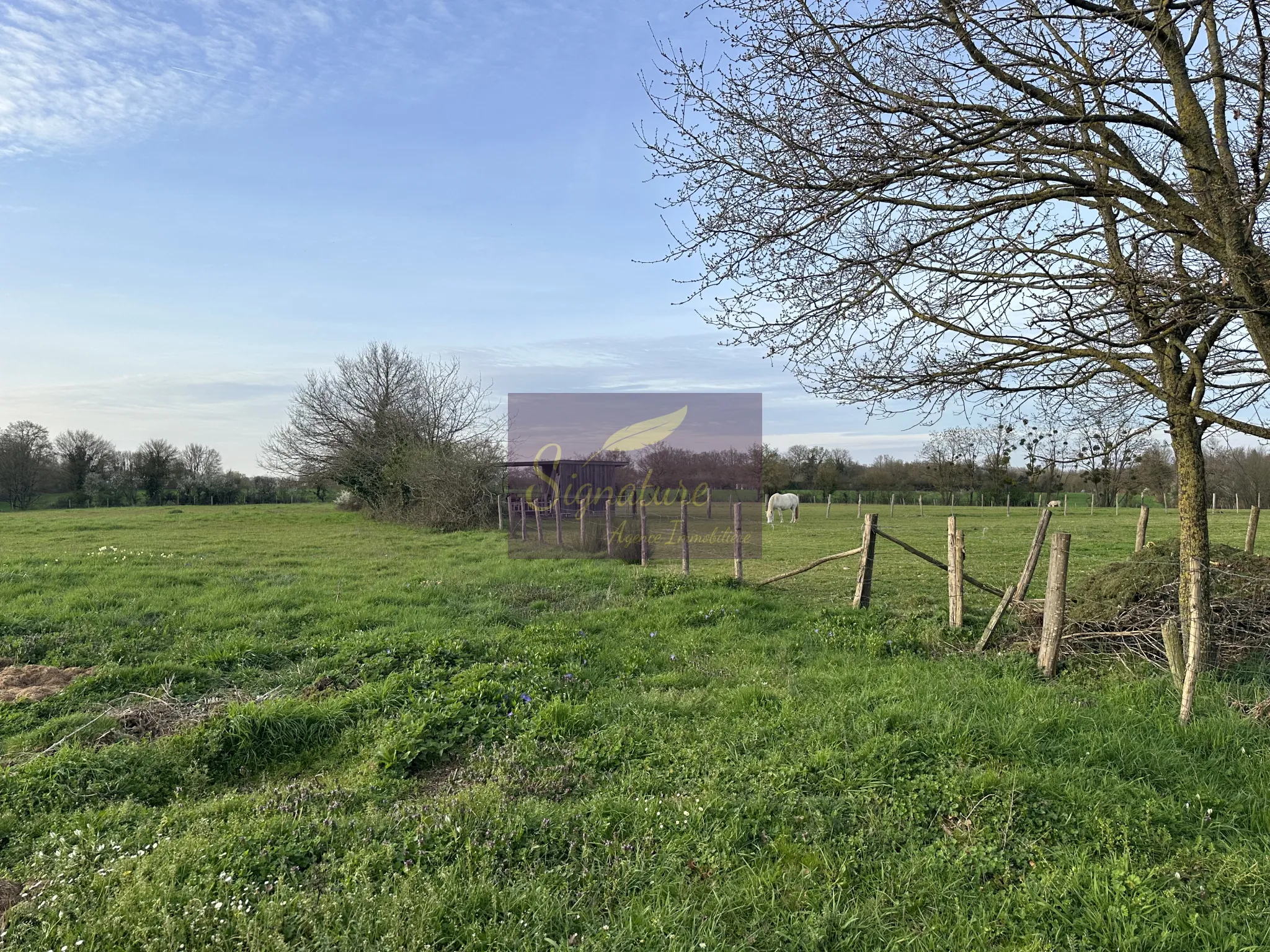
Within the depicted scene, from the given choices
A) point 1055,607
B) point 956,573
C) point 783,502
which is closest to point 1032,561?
point 956,573

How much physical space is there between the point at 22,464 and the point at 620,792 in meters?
60.4

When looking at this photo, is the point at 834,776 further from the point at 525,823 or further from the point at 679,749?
the point at 525,823

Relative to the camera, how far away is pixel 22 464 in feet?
151

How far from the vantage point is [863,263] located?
202 inches

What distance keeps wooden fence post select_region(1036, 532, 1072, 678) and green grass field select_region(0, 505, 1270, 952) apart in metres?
0.26

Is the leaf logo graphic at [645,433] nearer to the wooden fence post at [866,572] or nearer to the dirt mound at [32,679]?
the wooden fence post at [866,572]

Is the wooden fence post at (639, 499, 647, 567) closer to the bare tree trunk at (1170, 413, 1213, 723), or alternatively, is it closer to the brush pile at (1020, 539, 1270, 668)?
the brush pile at (1020, 539, 1270, 668)

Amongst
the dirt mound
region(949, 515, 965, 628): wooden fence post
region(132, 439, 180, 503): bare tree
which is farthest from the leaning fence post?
region(132, 439, 180, 503): bare tree

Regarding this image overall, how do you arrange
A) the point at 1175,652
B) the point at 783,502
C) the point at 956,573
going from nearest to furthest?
the point at 1175,652 → the point at 956,573 → the point at 783,502

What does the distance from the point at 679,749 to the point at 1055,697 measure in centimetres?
310

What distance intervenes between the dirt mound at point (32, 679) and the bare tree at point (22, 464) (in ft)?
175

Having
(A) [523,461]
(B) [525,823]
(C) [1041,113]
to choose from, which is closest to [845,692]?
(B) [525,823]

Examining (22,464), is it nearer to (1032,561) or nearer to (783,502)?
(783,502)

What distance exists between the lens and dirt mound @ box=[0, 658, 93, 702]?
591 centimetres
